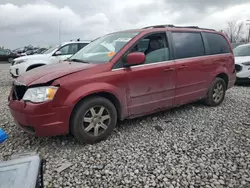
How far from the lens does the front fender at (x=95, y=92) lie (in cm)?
283

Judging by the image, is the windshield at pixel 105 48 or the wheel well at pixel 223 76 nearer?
the windshield at pixel 105 48

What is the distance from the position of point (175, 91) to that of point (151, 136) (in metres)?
1.07

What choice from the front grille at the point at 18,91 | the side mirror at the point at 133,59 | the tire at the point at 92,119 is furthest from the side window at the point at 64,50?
the tire at the point at 92,119

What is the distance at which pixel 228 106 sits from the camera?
488 centimetres

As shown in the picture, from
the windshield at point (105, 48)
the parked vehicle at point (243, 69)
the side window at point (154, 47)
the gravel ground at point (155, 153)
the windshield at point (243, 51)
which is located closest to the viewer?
the gravel ground at point (155, 153)

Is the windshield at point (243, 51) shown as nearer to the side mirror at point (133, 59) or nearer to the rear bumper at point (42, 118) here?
the side mirror at point (133, 59)

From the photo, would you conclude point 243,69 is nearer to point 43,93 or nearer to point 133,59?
point 133,59

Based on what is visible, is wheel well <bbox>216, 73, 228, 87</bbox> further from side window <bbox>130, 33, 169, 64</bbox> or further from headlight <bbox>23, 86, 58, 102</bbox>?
headlight <bbox>23, 86, 58, 102</bbox>

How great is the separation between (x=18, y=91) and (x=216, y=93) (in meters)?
4.09

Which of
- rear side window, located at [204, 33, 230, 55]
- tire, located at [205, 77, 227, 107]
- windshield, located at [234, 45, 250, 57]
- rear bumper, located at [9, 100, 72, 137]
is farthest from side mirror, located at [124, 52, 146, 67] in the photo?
windshield, located at [234, 45, 250, 57]

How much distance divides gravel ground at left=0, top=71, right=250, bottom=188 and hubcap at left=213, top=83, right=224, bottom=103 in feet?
2.16

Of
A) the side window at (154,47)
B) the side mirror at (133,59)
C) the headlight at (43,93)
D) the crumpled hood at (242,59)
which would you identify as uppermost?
the side window at (154,47)

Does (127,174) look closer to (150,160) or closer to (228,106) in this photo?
(150,160)

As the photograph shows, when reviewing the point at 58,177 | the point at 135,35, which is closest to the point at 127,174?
the point at 58,177
